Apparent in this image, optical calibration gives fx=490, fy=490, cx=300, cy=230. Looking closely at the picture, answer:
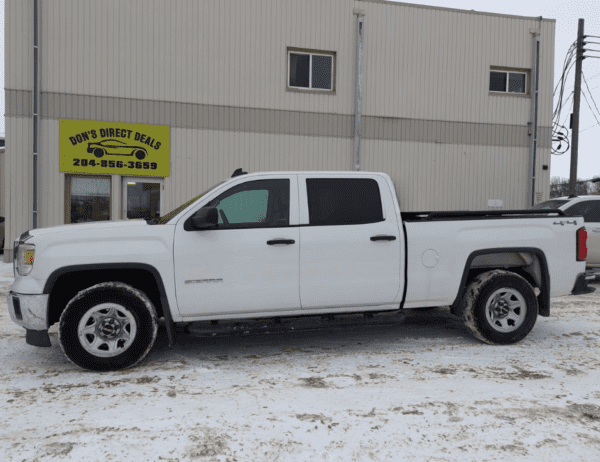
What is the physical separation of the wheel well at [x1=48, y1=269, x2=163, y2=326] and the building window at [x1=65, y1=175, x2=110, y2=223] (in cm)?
961

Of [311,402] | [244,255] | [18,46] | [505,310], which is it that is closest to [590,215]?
[505,310]

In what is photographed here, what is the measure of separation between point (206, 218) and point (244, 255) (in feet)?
1.72

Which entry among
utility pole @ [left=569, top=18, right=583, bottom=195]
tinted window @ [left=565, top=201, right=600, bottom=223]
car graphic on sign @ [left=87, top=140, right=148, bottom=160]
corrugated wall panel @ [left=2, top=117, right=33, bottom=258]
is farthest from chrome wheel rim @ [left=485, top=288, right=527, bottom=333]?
utility pole @ [left=569, top=18, right=583, bottom=195]

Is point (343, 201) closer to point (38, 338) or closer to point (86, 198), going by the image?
point (38, 338)

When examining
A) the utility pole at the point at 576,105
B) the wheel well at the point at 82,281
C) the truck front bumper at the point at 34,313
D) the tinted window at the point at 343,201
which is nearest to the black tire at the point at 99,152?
the wheel well at the point at 82,281

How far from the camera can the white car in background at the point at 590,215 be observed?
9.69m

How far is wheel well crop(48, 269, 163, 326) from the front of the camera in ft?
15.2

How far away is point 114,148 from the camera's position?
536 inches

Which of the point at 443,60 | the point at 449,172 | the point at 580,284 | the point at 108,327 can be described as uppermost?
the point at 443,60

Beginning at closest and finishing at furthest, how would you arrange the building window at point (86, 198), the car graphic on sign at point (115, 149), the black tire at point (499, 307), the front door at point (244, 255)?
the front door at point (244, 255)
the black tire at point (499, 307)
the car graphic on sign at point (115, 149)
the building window at point (86, 198)

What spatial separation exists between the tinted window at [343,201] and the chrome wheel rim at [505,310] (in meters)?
1.60

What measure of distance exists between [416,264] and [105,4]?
12.4m

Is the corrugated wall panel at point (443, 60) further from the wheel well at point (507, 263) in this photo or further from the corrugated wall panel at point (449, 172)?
the wheel well at point (507, 263)

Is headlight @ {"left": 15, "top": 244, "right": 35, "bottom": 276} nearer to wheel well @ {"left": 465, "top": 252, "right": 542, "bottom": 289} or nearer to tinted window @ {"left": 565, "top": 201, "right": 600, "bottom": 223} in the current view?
wheel well @ {"left": 465, "top": 252, "right": 542, "bottom": 289}
